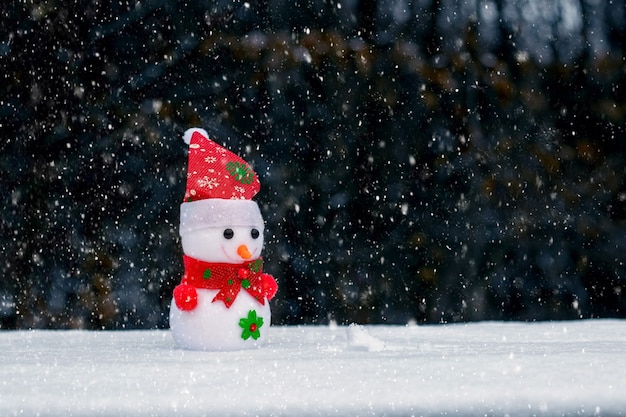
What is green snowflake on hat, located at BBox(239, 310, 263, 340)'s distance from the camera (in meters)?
1.11

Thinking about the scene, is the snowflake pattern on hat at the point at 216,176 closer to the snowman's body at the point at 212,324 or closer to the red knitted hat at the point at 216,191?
the red knitted hat at the point at 216,191

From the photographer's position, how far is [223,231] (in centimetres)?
110

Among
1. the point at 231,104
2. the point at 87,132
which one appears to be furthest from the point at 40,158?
the point at 231,104

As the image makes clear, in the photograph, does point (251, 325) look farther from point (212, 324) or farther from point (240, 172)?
point (240, 172)

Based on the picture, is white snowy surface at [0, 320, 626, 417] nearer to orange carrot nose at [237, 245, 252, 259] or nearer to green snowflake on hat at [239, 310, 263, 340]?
green snowflake on hat at [239, 310, 263, 340]

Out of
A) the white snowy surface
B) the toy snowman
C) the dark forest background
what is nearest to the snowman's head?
the toy snowman

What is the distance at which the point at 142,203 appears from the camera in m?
1.67

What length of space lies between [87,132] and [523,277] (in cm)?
104

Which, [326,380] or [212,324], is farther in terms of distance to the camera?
[212,324]

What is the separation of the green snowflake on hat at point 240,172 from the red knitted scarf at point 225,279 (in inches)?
5.0

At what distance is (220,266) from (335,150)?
0.63m

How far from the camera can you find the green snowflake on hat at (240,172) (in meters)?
1.14

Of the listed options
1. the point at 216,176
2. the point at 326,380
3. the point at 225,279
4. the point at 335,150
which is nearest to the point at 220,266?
the point at 225,279

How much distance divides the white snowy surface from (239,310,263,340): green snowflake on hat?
0.10 feet
